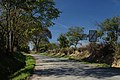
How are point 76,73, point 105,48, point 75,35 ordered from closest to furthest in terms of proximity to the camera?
point 76,73
point 105,48
point 75,35

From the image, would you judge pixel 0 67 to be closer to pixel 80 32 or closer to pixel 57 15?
pixel 57 15

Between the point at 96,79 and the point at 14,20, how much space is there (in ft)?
76.3

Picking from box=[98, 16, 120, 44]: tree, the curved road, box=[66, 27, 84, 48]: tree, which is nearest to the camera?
the curved road

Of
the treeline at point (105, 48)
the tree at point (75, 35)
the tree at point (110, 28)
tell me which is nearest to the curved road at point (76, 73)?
the treeline at point (105, 48)

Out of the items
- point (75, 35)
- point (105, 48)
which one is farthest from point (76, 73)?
point (75, 35)

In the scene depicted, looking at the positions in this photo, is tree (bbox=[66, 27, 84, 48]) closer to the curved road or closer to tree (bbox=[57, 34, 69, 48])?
tree (bbox=[57, 34, 69, 48])

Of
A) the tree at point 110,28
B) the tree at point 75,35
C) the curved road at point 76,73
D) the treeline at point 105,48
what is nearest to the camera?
the curved road at point 76,73

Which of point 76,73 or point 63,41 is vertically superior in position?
point 63,41

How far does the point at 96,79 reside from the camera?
16.4m

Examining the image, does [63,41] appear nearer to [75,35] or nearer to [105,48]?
[75,35]

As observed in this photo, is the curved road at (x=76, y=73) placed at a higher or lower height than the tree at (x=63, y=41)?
lower

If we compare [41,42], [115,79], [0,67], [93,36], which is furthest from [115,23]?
[41,42]

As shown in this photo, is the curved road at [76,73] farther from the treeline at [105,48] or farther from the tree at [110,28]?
the tree at [110,28]

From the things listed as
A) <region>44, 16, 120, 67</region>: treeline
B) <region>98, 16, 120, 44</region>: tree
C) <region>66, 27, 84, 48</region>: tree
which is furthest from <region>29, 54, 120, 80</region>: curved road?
<region>66, 27, 84, 48</region>: tree
